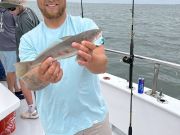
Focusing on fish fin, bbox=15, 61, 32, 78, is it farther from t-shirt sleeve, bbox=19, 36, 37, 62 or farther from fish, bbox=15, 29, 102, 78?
t-shirt sleeve, bbox=19, 36, 37, 62

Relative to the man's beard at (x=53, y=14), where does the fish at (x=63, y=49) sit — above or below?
below

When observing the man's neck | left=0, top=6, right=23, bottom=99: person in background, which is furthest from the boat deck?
the man's neck

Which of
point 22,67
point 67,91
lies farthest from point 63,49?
point 67,91

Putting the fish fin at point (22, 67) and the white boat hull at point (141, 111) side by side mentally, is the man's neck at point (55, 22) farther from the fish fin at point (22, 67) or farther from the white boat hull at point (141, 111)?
the white boat hull at point (141, 111)

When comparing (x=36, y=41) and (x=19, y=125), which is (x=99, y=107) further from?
(x=19, y=125)

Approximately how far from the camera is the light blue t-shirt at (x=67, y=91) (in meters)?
2.09

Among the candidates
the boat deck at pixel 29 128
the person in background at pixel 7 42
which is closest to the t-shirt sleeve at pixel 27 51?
the boat deck at pixel 29 128

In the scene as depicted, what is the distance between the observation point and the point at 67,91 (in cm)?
210

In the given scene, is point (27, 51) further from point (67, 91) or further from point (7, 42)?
point (7, 42)

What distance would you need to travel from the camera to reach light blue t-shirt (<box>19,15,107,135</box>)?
2.09m

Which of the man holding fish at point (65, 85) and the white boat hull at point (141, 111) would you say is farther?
the white boat hull at point (141, 111)

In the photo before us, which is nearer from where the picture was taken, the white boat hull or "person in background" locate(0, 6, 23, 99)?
the white boat hull

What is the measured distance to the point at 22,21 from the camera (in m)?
3.99

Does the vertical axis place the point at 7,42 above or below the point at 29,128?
above
